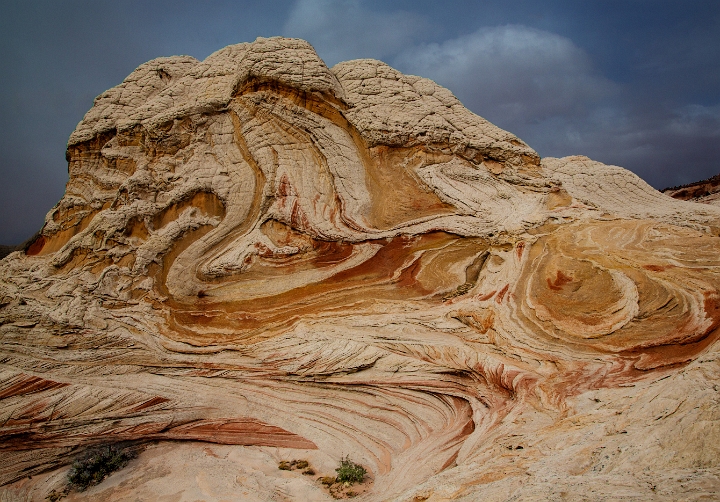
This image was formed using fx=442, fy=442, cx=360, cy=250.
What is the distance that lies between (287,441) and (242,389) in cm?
152

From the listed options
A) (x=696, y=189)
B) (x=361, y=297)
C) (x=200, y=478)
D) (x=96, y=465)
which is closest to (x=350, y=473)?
(x=200, y=478)

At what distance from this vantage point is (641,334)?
784 centimetres

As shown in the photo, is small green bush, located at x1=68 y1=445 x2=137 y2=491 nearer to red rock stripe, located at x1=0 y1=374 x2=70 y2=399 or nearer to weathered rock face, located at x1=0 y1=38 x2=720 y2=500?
weathered rock face, located at x1=0 y1=38 x2=720 y2=500

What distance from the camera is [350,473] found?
6.97 meters

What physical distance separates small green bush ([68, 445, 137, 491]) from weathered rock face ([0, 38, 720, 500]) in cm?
32

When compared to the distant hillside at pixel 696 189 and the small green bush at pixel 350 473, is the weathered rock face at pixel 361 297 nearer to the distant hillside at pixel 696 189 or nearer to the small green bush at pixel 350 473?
the small green bush at pixel 350 473

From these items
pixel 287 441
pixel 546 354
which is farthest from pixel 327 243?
pixel 546 354

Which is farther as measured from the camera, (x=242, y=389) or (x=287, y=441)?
(x=242, y=389)

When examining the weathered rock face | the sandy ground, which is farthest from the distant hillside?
the sandy ground

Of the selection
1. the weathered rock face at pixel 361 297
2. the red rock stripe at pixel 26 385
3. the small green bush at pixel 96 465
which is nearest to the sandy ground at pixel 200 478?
the small green bush at pixel 96 465

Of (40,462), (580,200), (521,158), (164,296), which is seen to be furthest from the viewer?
(521,158)

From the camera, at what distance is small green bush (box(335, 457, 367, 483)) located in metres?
6.93

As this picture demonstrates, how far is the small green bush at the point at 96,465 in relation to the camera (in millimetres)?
7902

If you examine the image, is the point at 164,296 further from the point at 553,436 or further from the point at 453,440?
the point at 553,436
